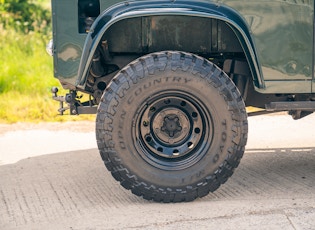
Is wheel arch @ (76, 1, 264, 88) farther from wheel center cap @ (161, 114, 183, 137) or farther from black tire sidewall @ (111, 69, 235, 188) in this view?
wheel center cap @ (161, 114, 183, 137)

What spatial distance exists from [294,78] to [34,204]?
199cm

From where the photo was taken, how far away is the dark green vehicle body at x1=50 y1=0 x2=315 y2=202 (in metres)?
4.84

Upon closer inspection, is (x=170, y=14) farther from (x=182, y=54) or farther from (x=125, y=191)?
(x=125, y=191)

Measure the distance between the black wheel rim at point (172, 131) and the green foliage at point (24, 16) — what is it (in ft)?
22.7

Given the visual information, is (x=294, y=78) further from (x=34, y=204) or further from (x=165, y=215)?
(x=34, y=204)

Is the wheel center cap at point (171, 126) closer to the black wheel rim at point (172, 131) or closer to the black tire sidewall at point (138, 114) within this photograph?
the black wheel rim at point (172, 131)

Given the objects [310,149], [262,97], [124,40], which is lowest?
[310,149]

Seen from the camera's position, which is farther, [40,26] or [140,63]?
[40,26]

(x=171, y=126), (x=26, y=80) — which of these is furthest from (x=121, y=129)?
(x=26, y=80)

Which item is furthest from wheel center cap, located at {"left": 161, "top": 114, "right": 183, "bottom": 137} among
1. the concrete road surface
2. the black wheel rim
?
the concrete road surface

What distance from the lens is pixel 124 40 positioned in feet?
17.1

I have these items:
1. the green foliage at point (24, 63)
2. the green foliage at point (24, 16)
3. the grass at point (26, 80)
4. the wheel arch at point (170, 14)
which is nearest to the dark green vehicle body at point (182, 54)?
the wheel arch at point (170, 14)

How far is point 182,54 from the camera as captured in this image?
4.86 metres

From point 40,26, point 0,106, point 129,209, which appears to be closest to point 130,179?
point 129,209
